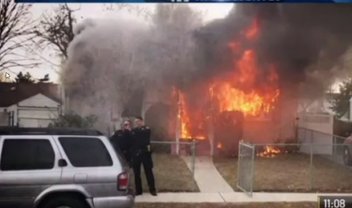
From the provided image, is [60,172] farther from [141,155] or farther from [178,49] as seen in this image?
[178,49]

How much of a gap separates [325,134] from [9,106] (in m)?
8.40

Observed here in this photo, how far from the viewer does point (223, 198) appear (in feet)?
37.9

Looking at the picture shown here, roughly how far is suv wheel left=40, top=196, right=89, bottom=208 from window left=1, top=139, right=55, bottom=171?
480 mm

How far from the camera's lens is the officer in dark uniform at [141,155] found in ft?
37.6

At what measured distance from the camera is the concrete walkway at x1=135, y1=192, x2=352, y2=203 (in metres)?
11.3

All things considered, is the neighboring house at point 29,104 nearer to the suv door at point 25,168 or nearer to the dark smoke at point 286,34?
the suv door at point 25,168

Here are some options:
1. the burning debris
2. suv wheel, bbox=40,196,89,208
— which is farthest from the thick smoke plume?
suv wheel, bbox=40,196,89,208

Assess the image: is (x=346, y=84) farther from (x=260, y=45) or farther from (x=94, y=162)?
(x=94, y=162)

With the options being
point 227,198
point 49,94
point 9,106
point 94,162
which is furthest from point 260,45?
point 94,162

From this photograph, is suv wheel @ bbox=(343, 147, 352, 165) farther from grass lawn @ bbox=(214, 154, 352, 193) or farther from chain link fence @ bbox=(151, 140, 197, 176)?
chain link fence @ bbox=(151, 140, 197, 176)

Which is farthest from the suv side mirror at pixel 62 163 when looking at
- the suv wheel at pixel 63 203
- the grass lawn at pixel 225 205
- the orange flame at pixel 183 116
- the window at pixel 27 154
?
the orange flame at pixel 183 116

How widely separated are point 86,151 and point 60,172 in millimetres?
488

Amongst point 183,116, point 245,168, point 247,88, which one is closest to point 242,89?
point 247,88

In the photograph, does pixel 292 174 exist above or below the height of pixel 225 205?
above
